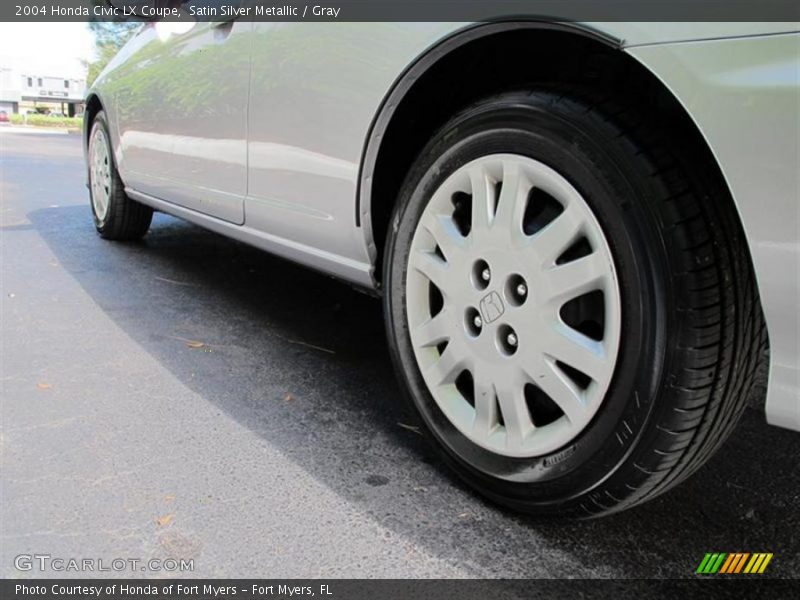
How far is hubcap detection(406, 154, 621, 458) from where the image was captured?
1473 millimetres

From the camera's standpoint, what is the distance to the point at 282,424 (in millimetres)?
2160

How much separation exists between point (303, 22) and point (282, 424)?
125cm

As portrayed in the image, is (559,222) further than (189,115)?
No

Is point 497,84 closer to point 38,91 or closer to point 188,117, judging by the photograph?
point 188,117

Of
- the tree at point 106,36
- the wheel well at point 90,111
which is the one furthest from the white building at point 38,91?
the wheel well at point 90,111

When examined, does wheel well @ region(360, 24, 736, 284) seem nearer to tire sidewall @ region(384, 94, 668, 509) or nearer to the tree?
tire sidewall @ region(384, 94, 668, 509)

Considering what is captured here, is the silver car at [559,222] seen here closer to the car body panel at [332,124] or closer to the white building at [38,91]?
the car body panel at [332,124]

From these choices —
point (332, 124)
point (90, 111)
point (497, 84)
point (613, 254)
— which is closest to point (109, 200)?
point (90, 111)

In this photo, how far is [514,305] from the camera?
1.59 meters

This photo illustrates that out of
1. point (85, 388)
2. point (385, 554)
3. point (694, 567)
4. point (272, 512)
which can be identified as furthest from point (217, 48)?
point (694, 567)

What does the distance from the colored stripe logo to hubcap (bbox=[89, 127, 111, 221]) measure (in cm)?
408

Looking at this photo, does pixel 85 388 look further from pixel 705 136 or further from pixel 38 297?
pixel 705 136

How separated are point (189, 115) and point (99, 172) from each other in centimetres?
199

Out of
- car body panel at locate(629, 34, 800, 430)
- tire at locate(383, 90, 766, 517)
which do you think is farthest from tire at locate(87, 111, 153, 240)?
car body panel at locate(629, 34, 800, 430)
